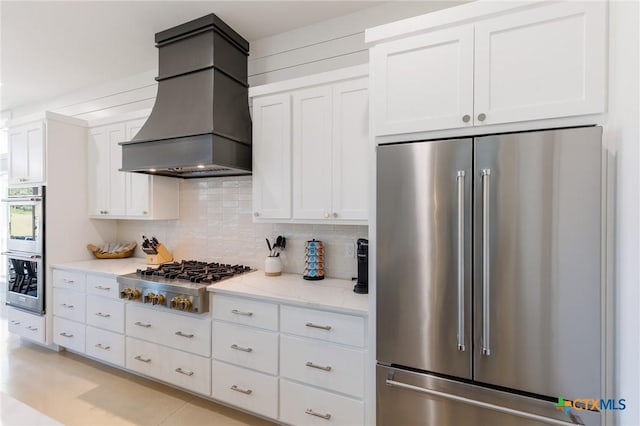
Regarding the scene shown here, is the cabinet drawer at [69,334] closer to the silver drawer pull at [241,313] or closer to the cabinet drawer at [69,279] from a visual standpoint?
the cabinet drawer at [69,279]

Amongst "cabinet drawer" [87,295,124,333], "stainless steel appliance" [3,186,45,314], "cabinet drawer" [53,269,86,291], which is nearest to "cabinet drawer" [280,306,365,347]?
"cabinet drawer" [87,295,124,333]

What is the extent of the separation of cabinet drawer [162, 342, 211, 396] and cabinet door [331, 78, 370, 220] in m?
1.52

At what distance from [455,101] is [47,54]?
4065mm

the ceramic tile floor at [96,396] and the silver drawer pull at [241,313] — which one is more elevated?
the silver drawer pull at [241,313]

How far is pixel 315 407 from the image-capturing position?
1922 mm

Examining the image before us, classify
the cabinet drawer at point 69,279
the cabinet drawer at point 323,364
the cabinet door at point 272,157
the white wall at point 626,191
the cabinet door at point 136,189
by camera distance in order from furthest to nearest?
1. the cabinet door at point 136,189
2. the cabinet drawer at point 69,279
3. the cabinet door at point 272,157
4. the cabinet drawer at point 323,364
5. the white wall at point 626,191

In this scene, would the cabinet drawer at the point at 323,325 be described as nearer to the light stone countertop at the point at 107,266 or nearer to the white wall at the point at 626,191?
the white wall at the point at 626,191

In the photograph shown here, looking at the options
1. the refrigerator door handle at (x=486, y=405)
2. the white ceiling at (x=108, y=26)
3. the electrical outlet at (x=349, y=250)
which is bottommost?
the refrigerator door handle at (x=486, y=405)

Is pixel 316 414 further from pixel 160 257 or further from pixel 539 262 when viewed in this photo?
pixel 160 257

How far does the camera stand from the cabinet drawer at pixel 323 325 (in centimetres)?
181

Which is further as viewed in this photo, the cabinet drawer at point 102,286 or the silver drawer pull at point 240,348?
the cabinet drawer at point 102,286

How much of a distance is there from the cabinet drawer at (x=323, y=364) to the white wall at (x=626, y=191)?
1149 millimetres

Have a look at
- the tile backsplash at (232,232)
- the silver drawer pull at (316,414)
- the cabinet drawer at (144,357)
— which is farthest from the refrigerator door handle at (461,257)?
the cabinet drawer at (144,357)

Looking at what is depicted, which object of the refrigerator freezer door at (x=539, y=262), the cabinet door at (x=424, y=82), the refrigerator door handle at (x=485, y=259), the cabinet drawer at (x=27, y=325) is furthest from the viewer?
the cabinet drawer at (x=27, y=325)
